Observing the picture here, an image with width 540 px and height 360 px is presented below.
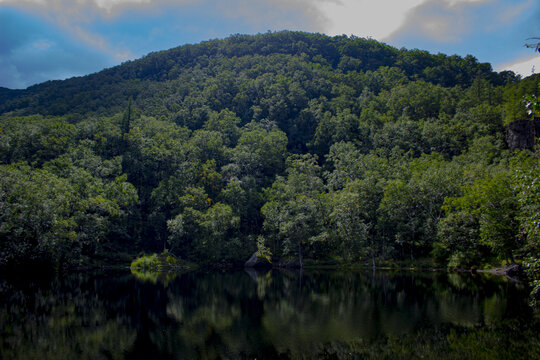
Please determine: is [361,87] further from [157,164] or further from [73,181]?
[73,181]

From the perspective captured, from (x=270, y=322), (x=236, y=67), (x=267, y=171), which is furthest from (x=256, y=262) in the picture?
(x=236, y=67)

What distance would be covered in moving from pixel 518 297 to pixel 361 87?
90925 mm

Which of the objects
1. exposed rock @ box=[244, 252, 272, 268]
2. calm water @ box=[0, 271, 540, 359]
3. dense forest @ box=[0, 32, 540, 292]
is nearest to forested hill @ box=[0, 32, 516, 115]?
dense forest @ box=[0, 32, 540, 292]

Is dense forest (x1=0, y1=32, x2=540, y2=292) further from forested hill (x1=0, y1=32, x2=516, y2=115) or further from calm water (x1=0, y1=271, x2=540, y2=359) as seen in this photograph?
calm water (x1=0, y1=271, x2=540, y2=359)

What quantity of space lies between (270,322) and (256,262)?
39084 mm

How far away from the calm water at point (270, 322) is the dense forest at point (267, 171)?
11734 millimetres

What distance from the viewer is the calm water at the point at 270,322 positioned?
15.2 metres

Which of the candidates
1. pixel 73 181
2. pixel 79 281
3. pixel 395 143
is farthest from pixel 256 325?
pixel 395 143

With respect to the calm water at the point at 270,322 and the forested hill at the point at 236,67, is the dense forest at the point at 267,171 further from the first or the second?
the calm water at the point at 270,322

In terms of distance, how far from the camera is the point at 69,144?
2549 inches

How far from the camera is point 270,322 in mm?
20219

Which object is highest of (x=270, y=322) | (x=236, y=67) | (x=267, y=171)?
(x=236, y=67)

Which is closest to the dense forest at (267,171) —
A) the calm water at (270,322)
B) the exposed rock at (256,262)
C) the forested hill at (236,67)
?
the forested hill at (236,67)

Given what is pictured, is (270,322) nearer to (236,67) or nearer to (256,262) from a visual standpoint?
(256,262)
